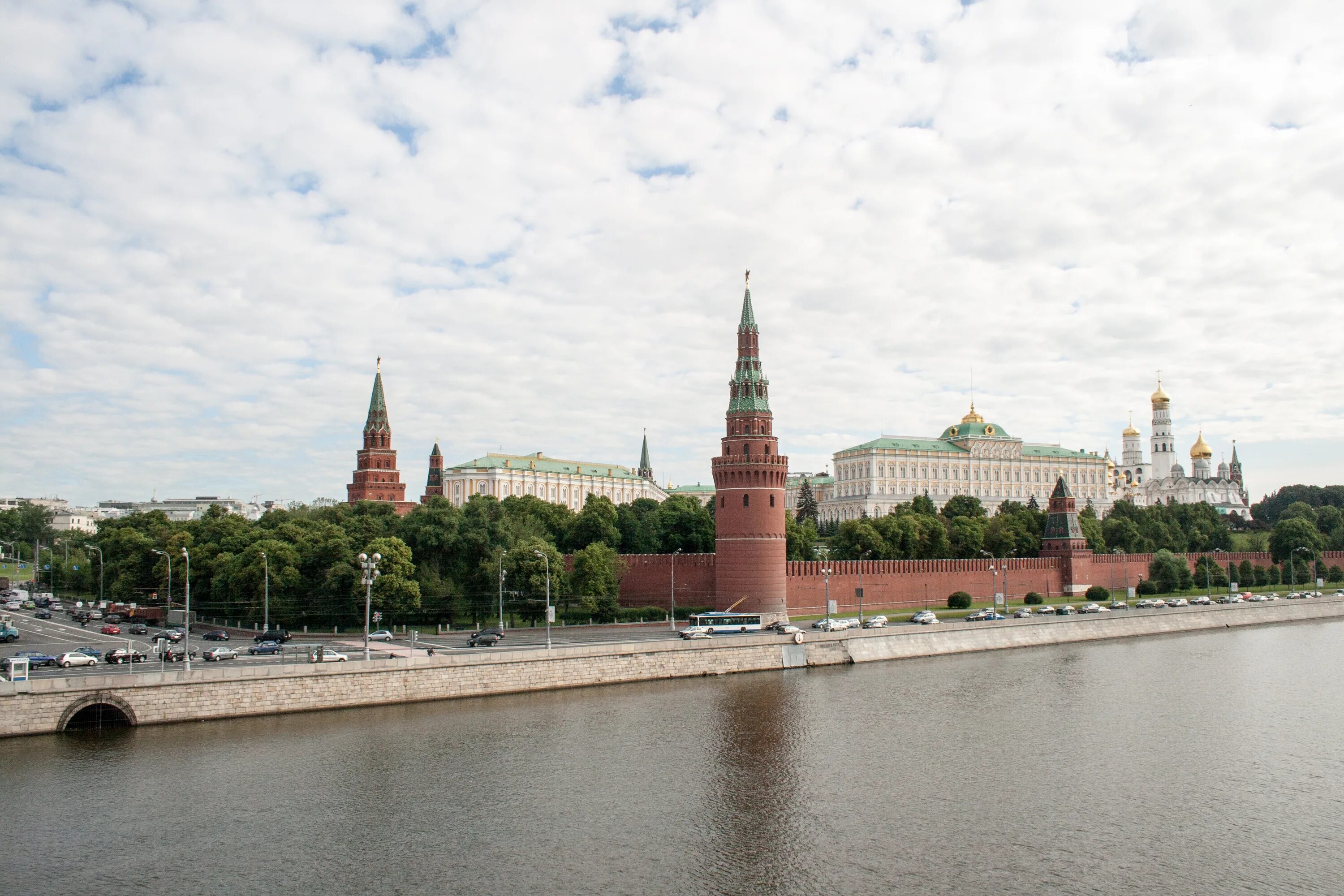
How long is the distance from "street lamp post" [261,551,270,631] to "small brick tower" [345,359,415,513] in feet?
133

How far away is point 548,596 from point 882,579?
94.8 ft

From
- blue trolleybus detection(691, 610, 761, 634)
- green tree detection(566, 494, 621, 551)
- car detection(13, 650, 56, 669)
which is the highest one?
green tree detection(566, 494, 621, 551)

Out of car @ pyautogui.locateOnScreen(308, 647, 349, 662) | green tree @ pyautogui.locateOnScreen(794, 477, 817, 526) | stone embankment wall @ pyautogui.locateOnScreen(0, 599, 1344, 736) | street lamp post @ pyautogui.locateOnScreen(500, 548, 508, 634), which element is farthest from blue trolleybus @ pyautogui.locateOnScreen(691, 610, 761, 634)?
green tree @ pyautogui.locateOnScreen(794, 477, 817, 526)

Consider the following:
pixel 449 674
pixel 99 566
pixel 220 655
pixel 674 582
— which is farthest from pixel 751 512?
pixel 99 566

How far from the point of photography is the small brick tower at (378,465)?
3735 inches

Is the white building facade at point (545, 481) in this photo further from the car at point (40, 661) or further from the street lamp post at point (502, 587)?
the car at point (40, 661)

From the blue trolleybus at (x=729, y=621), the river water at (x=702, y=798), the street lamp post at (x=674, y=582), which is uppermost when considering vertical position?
the street lamp post at (x=674, y=582)

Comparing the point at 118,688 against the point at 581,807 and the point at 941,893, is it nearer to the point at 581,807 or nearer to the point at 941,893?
the point at 581,807

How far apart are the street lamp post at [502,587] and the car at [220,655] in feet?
36.4

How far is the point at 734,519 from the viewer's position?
58781mm

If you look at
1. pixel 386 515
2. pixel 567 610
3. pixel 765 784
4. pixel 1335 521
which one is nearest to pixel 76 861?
pixel 765 784

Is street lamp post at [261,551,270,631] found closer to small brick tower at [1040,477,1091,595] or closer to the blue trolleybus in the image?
the blue trolleybus

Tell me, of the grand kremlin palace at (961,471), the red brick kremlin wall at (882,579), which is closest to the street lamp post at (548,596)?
the red brick kremlin wall at (882,579)

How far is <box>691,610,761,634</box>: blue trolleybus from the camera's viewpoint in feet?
169
